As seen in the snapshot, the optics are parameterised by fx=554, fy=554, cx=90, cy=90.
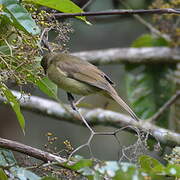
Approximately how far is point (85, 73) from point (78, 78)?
5 cm

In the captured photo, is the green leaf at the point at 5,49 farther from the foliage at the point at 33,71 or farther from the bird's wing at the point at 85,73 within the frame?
the bird's wing at the point at 85,73

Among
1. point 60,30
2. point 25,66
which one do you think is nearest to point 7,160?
point 25,66

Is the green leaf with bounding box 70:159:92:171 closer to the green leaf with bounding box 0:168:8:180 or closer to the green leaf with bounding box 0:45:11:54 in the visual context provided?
the green leaf with bounding box 0:168:8:180

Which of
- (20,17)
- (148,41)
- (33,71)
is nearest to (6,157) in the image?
(33,71)

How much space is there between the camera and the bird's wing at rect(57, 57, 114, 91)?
3.00m

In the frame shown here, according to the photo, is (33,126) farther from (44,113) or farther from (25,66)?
(25,66)

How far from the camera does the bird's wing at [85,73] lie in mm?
2996

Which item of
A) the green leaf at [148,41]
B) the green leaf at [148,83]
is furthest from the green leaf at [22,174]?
the green leaf at [148,41]

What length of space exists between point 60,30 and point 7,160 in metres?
0.61

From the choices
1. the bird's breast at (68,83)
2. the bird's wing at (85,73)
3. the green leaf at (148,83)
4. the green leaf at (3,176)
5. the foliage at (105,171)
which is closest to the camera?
the foliage at (105,171)

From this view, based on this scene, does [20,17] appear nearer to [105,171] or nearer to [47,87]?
[47,87]

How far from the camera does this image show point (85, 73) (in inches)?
120

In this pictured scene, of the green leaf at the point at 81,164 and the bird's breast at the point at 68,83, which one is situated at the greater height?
the bird's breast at the point at 68,83

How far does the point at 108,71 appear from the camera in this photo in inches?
259
